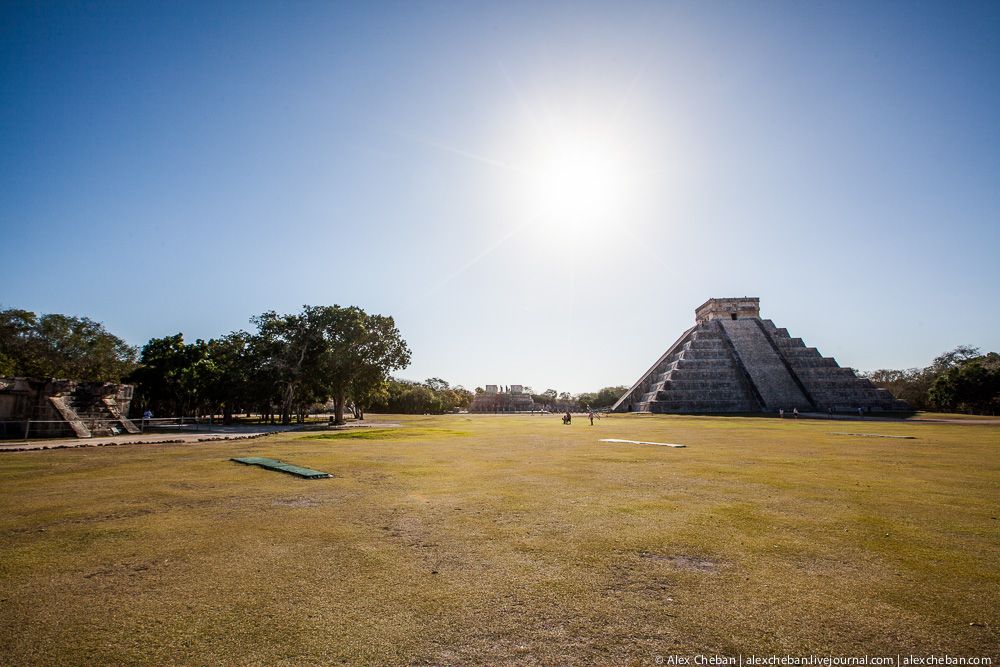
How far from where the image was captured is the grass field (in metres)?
3.55

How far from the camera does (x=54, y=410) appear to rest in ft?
85.1

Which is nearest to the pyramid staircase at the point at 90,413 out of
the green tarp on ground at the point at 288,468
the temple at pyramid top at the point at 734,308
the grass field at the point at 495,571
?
the green tarp on ground at the point at 288,468

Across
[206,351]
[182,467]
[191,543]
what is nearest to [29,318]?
[206,351]

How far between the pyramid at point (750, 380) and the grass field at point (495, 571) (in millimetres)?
56197

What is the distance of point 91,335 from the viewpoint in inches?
2242

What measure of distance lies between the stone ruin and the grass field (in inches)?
817

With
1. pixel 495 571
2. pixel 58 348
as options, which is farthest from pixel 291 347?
pixel 495 571

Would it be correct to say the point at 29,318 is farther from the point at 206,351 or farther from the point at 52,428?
the point at 52,428

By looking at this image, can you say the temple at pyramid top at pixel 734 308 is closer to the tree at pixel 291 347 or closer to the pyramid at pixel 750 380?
the pyramid at pixel 750 380

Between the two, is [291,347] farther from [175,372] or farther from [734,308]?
[734,308]

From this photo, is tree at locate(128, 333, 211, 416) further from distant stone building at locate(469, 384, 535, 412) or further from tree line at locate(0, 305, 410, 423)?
distant stone building at locate(469, 384, 535, 412)

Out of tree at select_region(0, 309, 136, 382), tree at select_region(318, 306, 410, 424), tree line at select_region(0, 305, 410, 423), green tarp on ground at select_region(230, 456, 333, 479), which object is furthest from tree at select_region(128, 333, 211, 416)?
green tarp on ground at select_region(230, 456, 333, 479)

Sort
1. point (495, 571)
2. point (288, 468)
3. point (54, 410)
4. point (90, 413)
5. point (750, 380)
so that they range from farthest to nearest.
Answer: point (750, 380)
point (90, 413)
point (54, 410)
point (288, 468)
point (495, 571)

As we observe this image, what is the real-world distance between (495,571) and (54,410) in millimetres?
32586
